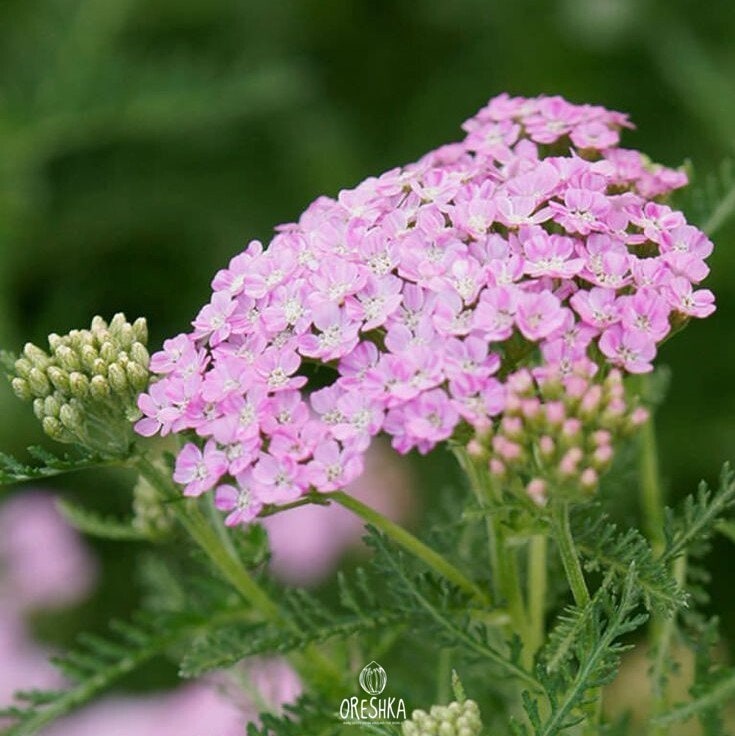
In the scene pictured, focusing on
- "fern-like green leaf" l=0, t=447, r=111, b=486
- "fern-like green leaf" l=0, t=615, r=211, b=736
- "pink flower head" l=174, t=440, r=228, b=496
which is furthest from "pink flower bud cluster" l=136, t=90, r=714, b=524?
"fern-like green leaf" l=0, t=615, r=211, b=736

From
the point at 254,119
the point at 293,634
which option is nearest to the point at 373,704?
the point at 293,634

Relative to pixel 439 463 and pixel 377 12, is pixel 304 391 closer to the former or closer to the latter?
pixel 439 463

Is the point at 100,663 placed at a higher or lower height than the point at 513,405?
higher

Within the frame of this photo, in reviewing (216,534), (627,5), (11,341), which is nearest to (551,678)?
(216,534)

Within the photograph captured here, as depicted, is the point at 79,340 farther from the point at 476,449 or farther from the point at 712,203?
the point at 712,203

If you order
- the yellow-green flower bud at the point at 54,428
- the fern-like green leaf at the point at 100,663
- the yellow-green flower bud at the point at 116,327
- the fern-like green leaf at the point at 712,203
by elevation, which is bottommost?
the fern-like green leaf at the point at 100,663

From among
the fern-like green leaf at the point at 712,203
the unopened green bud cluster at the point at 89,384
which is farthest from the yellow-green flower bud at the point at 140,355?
the fern-like green leaf at the point at 712,203

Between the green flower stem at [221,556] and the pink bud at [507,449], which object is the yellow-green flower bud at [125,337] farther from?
the pink bud at [507,449]
